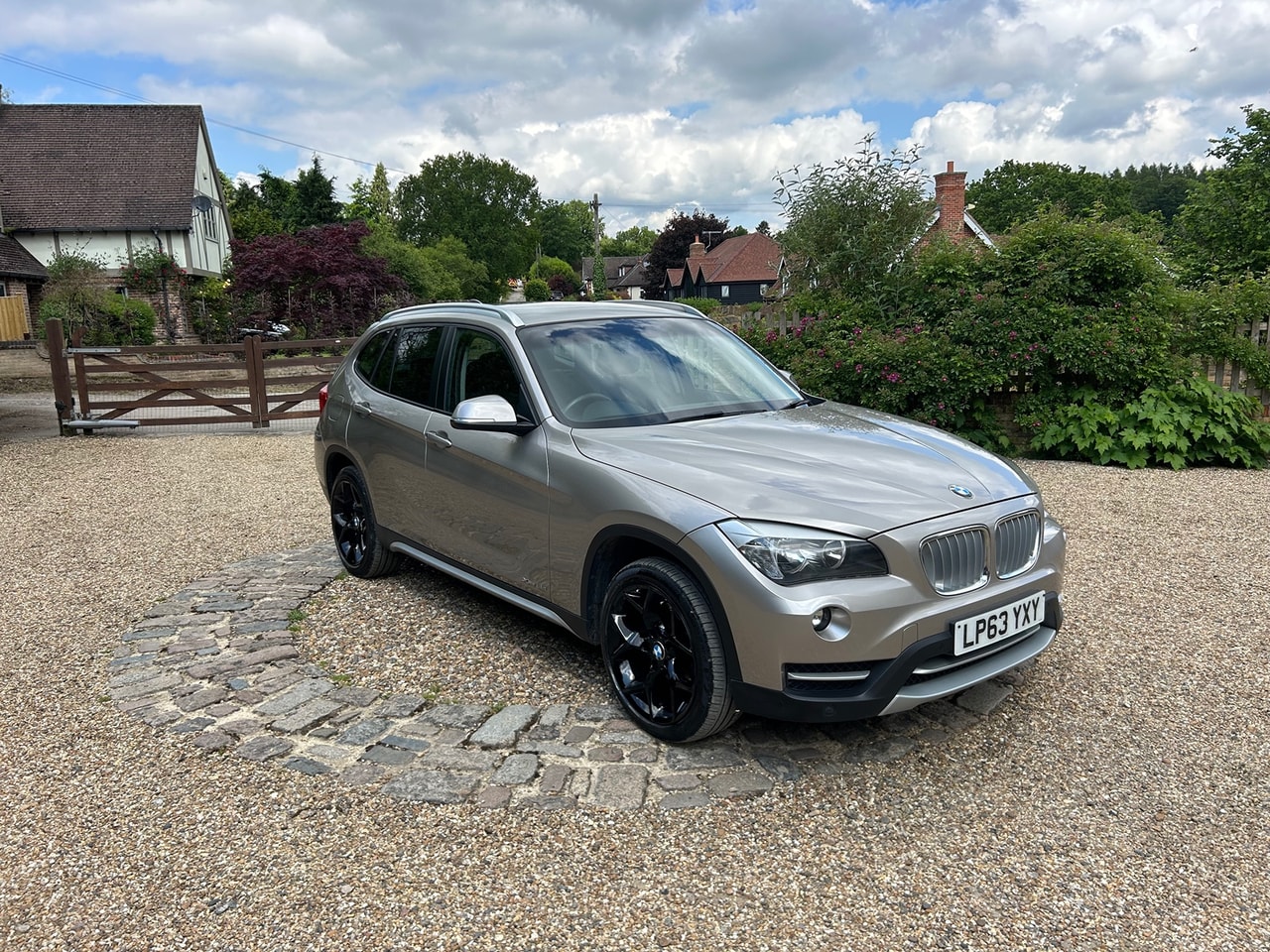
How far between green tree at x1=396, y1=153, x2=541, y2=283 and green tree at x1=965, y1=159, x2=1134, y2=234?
39801 millimetres

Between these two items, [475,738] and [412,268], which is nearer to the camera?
[475,738]

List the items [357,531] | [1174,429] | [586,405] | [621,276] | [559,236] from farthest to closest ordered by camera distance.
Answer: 1. [559,236]
2. [621,276]
3. [1174,429]
4. [357,531]
5. [586,405]

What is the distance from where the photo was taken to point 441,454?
459cm

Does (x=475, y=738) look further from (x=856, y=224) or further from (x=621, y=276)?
(x=621, y=276)

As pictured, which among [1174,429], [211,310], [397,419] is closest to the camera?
[397,419]

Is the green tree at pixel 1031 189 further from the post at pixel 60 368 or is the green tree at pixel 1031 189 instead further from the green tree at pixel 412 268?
the post at pixel 60 368

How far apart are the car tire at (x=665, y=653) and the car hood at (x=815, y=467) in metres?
0.37

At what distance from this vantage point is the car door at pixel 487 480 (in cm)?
397

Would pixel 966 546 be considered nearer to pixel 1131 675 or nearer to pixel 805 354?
pixel 1131 675

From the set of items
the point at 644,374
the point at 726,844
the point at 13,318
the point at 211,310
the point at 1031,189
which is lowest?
the point at 726,844

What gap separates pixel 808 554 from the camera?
3.03 meters

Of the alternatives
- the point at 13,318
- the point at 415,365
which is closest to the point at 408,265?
the point at 13,318

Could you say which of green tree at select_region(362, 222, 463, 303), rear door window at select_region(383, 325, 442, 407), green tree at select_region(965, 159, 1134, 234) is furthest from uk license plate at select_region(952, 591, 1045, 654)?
green tree at select_region(965, 159, 1134, 234)

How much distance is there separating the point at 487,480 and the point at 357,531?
1887mm
